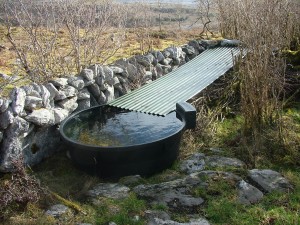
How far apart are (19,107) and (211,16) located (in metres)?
11.3

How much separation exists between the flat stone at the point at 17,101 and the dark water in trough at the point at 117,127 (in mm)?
705

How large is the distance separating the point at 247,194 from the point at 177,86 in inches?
116

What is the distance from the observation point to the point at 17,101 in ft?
14.1

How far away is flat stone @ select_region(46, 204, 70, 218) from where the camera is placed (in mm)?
3658

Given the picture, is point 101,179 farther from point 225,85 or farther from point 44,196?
point 225,85

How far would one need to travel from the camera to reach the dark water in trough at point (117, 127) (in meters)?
4.80

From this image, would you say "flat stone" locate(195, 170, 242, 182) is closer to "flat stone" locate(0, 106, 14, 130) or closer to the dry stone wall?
the dry stone wall

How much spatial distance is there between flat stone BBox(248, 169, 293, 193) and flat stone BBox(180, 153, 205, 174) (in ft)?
2.07

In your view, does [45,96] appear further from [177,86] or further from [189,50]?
[189,50]

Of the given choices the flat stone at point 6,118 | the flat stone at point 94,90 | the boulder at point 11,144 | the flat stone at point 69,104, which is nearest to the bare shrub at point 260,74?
the flat stone at point 94,90

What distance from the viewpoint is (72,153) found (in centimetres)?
454

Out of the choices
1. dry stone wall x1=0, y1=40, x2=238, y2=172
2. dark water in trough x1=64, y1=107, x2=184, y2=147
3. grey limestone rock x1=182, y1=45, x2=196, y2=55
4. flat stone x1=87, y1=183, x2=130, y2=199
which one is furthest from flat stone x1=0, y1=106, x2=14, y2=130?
grey limestone rock x1=182, y1=45, x2=196, y2=55

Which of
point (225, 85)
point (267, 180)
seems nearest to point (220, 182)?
point (267, 180)

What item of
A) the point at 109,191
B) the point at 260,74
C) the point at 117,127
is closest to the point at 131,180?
→ the point at 109,191
